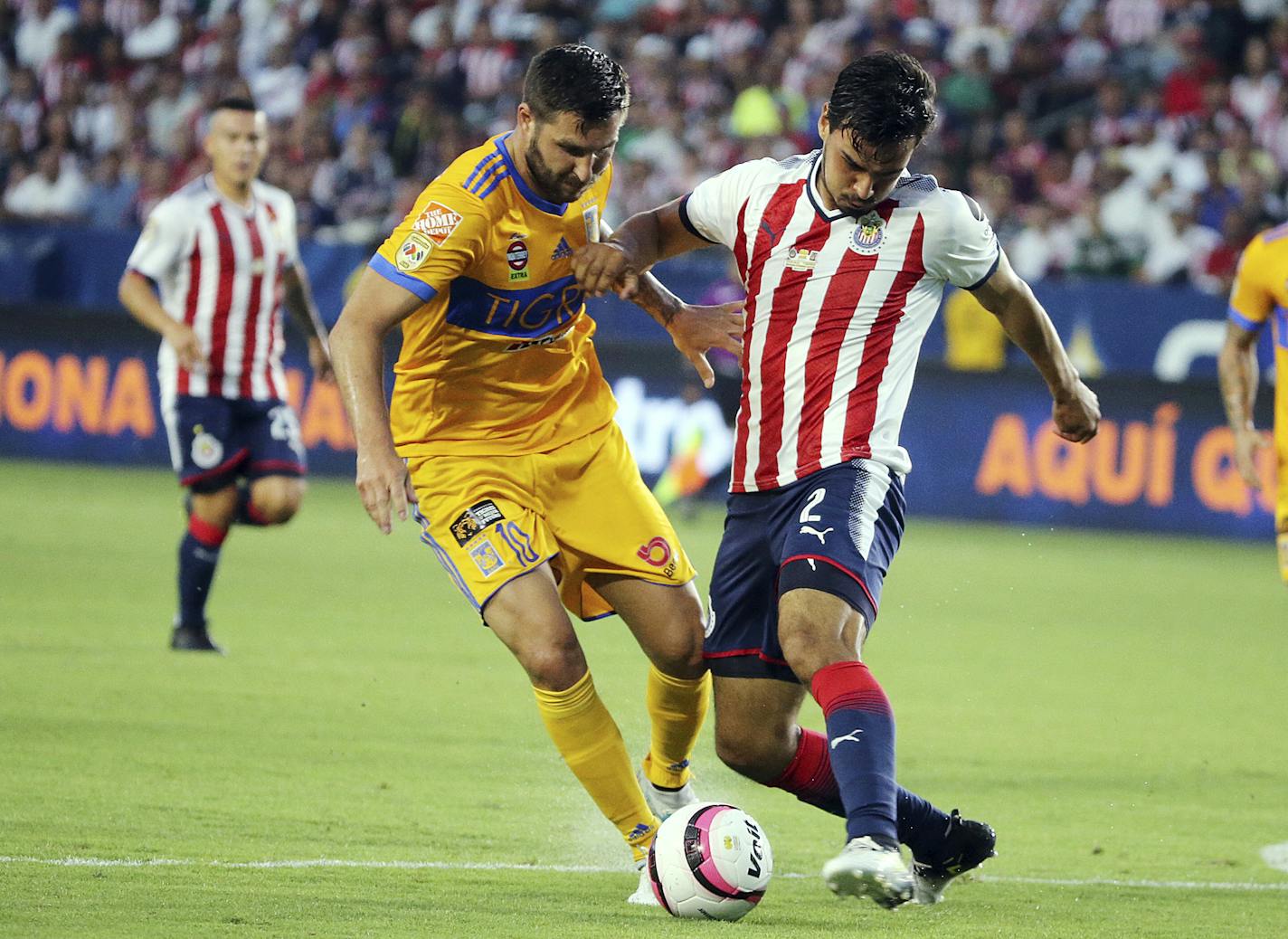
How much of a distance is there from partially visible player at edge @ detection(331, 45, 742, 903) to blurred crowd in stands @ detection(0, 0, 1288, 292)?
11.3 m

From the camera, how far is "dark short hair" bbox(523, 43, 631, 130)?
4.93 m

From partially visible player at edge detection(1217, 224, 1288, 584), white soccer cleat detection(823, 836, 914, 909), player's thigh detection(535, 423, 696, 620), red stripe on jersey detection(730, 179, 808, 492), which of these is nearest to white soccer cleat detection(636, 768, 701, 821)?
player's thigh detection(535, 423, 696, 620)

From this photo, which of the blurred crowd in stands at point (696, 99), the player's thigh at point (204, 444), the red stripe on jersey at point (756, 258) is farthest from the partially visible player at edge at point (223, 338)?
the blurred crowd in stands at point (696, 99)

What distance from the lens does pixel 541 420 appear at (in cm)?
543

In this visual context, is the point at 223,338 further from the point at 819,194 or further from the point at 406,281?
the point at 819,194

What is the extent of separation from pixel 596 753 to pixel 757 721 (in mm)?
414

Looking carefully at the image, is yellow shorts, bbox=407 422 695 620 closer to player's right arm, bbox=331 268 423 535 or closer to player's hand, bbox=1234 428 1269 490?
player's right arm, bbox=331 268 423 535

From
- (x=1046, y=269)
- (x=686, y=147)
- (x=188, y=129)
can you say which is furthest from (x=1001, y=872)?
(x=188, y=129)

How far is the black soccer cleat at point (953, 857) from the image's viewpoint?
4879 millimetres

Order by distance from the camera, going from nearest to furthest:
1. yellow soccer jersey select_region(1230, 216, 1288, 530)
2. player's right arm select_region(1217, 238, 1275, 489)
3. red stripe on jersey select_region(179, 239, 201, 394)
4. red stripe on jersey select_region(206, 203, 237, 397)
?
yellow soccer jersey select_region(1230, 216, 1288, 530), player's right arm select_region(1217, 238, 1275, 489), red stripe on jersey select_region(206, 203, 237, 397), red stripe on jersey select_region(179, 239, 201, 394)

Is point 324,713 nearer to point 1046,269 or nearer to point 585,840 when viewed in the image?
point 585,840

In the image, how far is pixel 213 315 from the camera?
909 centimetres

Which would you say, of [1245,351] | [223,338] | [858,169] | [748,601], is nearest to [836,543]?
[748,601]

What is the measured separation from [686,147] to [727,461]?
4382mm
